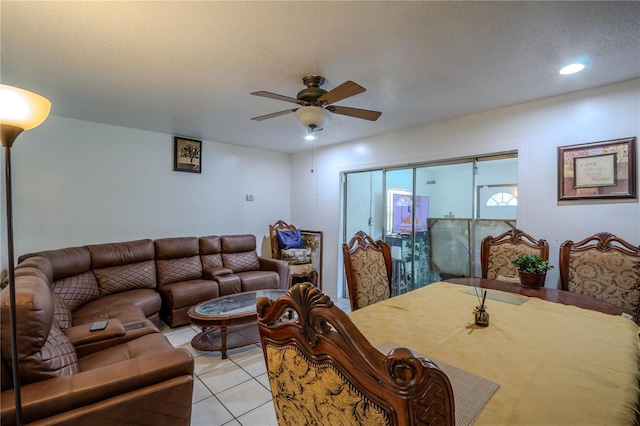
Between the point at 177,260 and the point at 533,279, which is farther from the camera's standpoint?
the point at 177,260

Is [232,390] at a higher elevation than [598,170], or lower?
lower

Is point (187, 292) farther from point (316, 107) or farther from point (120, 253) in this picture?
point (316, 107)

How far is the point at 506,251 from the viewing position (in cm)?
262

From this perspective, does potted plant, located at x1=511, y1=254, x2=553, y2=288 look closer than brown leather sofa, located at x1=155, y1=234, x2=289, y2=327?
Yes

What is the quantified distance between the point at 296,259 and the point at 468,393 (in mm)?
3906

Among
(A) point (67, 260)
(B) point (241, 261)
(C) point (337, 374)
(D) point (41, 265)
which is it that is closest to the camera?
(C) point (337, 374)

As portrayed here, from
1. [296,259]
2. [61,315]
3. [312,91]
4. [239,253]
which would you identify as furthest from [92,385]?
[296,259]

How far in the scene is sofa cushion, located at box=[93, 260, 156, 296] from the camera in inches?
129

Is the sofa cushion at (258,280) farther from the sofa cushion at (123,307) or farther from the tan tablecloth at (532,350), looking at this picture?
the tan tablecloth at (532,350)

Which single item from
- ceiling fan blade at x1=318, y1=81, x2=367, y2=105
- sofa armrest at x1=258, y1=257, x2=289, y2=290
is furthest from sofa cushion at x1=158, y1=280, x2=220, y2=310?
ceiling fan blade at x1=318, y1=81, x2=367, y2=105

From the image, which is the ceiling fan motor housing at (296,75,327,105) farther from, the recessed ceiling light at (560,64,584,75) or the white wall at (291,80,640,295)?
the recessed ceiling light at (560,64,584,75)

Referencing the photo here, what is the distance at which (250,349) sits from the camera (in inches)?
114

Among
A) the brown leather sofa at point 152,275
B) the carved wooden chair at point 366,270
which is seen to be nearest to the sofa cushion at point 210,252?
the brown leather sofa at point 152,275

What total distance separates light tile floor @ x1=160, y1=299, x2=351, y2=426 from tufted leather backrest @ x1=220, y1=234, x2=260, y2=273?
1.51 metres
